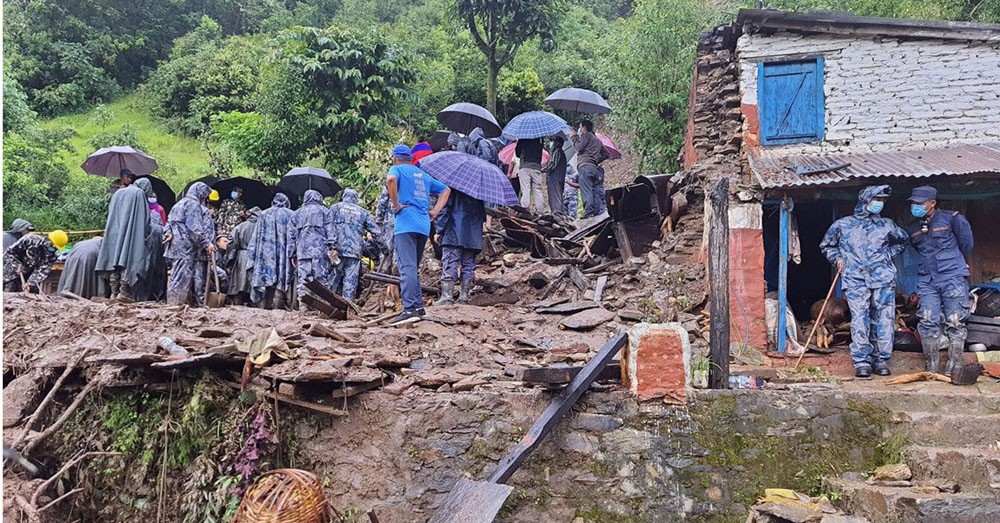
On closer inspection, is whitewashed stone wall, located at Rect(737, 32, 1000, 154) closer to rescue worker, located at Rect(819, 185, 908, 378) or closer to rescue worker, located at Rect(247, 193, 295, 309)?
rescue worker, located at Rect(819, 185, 908, 378)

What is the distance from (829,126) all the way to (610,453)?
6953mm

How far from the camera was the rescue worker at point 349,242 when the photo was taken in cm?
952

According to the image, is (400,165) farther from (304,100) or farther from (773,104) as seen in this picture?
(304,100)

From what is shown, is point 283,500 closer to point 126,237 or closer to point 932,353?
point 126,237

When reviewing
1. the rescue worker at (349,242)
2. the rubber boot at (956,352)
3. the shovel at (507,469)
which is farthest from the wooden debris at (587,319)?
the rubber boot at (956,352)

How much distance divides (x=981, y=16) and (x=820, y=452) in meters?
14.1

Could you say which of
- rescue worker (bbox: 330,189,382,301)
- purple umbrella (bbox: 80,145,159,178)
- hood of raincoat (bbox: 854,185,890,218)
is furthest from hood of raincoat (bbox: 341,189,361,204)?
hood of raincoat (bbox: 854,185,890,218)

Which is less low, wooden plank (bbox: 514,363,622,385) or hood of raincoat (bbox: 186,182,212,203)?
hood of raincoat (bbox: 186,182,212,203)

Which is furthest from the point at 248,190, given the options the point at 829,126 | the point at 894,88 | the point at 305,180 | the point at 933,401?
the point at 933,401

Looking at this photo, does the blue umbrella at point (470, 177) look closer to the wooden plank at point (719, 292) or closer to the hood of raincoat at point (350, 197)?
the hood of raincoat at point (350, 197)

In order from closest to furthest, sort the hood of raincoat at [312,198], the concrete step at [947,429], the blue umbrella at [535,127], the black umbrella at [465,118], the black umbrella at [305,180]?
the concrete step at [947,429] → the hood of raincoat at [312,198] → the blue umbrella at [535,127] → the black umbrella at [305,180] → the black umbrella at [465,118]

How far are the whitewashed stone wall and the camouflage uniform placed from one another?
35.0 feet

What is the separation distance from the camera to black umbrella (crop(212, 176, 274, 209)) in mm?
11891

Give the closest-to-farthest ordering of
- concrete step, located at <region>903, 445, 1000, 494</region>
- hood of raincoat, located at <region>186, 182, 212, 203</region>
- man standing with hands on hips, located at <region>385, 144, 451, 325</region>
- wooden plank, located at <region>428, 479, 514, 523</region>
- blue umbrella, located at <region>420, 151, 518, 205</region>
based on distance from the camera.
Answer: wooden plank, located at <region>428, 479, 514, 523</region> < concrete step, located at <region>903, 445, 1000, 494</region> < man standing with hands on hips, located at <region>385, 144, 451, 325</region> < blue umbrella, located at <region>420, 151, 518, 205</region> < hood of raincoat, located at <region>186, 182, 212, 203</region>
